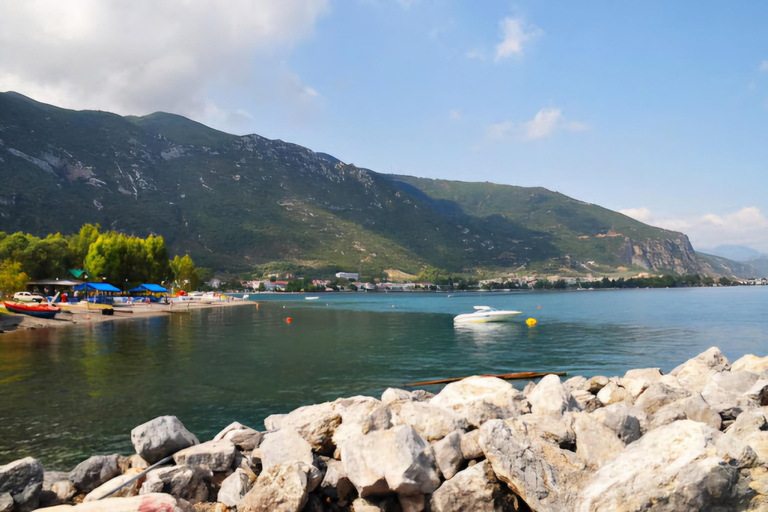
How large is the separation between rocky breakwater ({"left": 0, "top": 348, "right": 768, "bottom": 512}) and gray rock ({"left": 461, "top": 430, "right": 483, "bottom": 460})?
23mm

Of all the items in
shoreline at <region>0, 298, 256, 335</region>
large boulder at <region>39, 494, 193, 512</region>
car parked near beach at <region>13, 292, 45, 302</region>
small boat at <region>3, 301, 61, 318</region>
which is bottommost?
shoreline at <region>0, 298, 256, 335</region>

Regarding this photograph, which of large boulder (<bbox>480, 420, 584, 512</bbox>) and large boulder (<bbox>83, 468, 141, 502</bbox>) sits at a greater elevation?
large boulder (<bbox>480, 420, 584, 512</bbox>)

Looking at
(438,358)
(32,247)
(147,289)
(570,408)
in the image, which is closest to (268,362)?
(438,358)

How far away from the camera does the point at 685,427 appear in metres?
7.08

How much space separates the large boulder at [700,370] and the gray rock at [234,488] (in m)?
14.3

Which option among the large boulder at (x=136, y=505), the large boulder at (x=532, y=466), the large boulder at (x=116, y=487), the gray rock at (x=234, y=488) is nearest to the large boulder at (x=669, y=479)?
the large boulder at (x=532, y=466)

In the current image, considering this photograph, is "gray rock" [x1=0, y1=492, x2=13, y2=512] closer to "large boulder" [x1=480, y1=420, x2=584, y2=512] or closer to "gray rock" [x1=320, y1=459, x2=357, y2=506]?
"gray rock" [x1=320, y1=459, x2=357, y2=506]

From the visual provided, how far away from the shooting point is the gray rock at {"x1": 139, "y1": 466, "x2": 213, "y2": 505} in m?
8.09

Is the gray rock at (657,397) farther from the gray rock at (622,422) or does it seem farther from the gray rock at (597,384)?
the gray rock at (597,384)

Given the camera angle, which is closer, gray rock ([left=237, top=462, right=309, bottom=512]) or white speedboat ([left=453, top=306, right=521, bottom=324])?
gray rock ([left=237, top=462, right=309, bottom=512])

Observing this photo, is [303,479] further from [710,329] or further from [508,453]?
[710,329]

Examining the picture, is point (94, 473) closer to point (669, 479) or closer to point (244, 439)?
point (244, 439)

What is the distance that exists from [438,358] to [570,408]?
823 inches

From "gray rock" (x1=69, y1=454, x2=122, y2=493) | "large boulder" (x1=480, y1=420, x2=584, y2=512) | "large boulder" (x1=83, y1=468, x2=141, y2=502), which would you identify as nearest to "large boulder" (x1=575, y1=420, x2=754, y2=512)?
"large boulder" (x1=480, y1=420, x2=584, y2=512)
